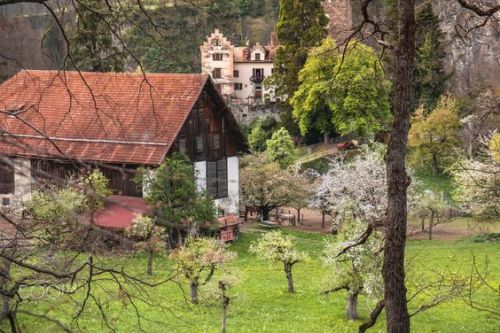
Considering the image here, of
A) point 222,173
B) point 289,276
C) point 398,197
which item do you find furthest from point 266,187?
point 398,197

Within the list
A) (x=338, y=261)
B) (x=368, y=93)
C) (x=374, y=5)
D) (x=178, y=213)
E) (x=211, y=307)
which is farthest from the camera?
(x=374, y=5)

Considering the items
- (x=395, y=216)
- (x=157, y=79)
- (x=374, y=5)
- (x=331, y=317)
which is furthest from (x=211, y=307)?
(x=374, y=5)

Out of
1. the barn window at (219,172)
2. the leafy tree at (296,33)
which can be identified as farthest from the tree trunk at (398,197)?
the leafy tree at (296,33)

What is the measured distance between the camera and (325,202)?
30203 mm

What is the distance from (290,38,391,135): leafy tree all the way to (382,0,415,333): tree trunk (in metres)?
31.8

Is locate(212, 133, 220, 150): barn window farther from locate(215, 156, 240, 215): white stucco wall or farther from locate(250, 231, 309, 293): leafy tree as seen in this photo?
locate(250, 231, 309, 293): leafy tree

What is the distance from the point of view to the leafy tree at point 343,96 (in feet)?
126

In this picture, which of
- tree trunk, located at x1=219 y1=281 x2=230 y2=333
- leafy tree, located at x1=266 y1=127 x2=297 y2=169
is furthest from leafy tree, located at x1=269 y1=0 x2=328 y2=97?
tree trunk, located at x1=219 y1=281 x2=230 y2=333

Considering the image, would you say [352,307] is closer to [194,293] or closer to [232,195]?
[194,293]

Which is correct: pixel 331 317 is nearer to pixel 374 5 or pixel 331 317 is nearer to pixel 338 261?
pixel 338 261

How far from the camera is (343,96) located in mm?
39344

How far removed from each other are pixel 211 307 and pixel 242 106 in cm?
3409

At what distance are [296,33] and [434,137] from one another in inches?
418

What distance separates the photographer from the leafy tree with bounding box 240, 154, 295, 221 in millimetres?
30500
